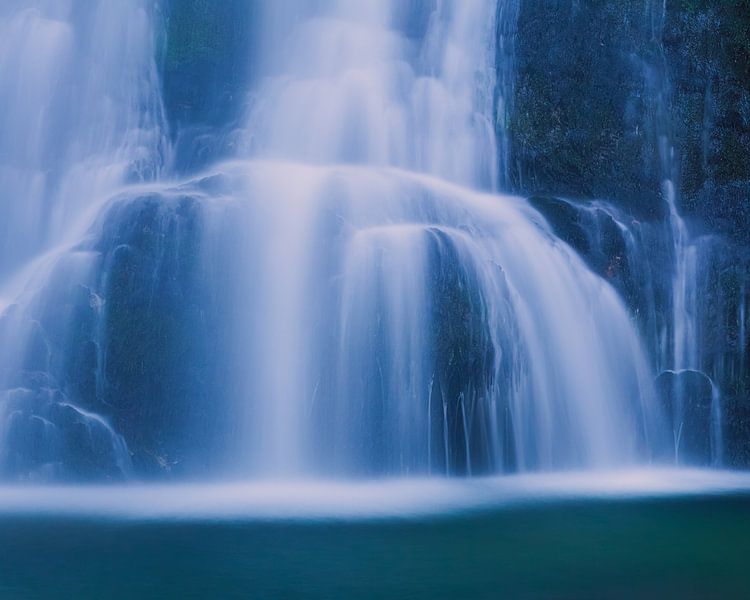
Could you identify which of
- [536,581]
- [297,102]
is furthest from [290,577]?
[297,102]

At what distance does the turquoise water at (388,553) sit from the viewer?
5.69 metres

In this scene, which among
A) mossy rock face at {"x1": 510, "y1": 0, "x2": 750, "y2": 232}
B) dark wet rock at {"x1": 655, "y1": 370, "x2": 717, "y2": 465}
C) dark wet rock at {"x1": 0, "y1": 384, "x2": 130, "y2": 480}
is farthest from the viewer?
mossy rock face at {"x1": 510, "y1": 0, "x2": 750, "y2": 232}

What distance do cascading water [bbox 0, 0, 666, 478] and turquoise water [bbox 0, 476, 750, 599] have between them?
1869 mm

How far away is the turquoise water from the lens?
18.7 feet

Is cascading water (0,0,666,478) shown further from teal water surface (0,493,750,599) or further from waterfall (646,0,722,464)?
teal water surface (0,493,750,599)

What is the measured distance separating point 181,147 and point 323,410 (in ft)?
29.0

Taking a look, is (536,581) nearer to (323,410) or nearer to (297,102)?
(323,410)

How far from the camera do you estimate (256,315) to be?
34.4ft

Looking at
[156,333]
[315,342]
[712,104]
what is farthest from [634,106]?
[156,333]

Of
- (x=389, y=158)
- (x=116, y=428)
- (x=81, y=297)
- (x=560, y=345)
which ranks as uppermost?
(x=389, y=158)

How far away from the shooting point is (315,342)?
10.3m

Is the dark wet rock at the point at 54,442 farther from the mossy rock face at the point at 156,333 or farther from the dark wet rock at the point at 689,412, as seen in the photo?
the dark wet rock at the point at 689,412

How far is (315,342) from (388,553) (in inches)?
159

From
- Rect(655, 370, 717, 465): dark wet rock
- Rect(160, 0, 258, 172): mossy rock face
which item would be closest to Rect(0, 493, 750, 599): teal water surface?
Rect(655, 370, 717, 465): dark wet rock
